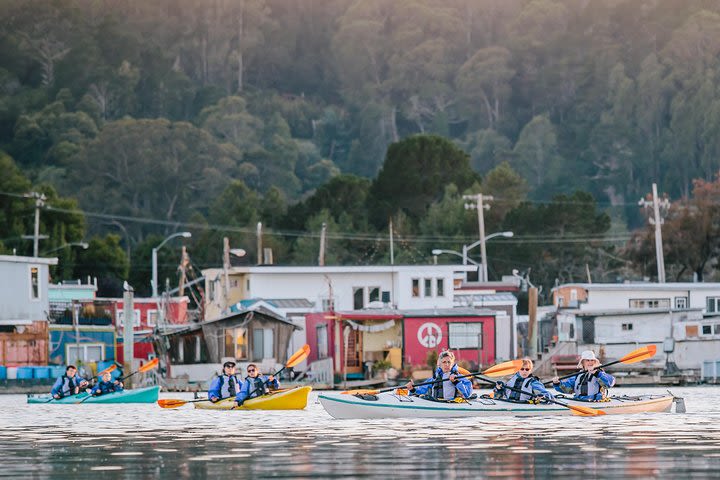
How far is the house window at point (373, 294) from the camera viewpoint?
85438 mm

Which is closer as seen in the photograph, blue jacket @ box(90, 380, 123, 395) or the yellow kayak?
the yellow kayak

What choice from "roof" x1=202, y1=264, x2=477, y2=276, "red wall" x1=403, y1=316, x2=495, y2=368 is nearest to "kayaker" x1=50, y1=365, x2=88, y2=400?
"red wall" x1=403, y1=316, x2=495, y2=368

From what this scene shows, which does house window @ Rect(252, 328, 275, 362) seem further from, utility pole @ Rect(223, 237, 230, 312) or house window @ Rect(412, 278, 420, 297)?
house window @ Rect(412, 278, 420, 297)

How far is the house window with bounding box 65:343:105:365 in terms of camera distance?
84.3 meters

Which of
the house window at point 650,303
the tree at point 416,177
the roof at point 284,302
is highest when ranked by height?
the tree at point 416,177

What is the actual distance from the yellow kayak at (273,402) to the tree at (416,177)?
10666 centimetres

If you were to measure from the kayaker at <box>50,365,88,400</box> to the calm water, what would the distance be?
12.1 meters

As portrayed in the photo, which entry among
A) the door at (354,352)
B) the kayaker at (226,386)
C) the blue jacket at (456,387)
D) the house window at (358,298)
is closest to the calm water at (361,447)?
the blue jacket at (456,387)

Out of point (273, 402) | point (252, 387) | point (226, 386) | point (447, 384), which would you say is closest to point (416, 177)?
point (226, 386)

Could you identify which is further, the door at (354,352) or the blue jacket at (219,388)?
the door at (354,352)

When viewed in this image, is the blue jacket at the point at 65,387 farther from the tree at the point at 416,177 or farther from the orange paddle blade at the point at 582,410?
the tree at the point at 416,177

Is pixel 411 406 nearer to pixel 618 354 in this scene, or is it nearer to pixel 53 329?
pixel 618 354

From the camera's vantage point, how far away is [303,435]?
33312mm

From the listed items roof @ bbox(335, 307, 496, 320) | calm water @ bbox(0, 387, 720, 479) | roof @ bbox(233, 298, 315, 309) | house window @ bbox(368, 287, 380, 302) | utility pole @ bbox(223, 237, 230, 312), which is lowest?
calm water @ bbox(0, 387, 720, 479)
